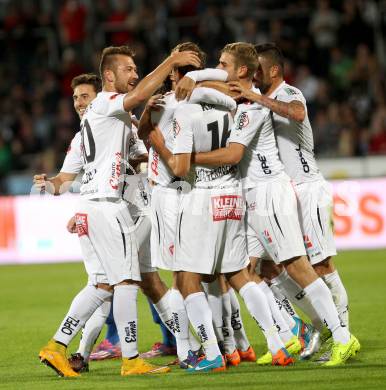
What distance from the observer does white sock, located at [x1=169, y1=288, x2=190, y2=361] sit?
25.1 ft

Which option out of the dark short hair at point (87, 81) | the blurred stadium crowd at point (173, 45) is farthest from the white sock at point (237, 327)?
the blurred stadium crowd at point (173, 45)

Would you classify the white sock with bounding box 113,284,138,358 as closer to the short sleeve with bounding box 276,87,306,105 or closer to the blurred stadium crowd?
the short sleeve with bounding box 276,87,306,105

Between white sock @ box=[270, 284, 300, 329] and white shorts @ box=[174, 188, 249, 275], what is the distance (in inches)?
39.1

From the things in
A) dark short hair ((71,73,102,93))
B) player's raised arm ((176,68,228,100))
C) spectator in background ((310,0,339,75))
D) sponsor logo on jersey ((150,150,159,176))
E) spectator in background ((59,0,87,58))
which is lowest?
sponsor logo on jersey ((150,150,159,176))

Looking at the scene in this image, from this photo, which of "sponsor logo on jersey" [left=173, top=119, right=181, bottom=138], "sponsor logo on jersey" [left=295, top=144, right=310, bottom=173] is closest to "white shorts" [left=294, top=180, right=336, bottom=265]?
"sponsor logo on jersey" [left=295, top=144, right=310, bottom=173]

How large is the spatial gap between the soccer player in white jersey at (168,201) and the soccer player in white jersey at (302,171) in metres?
0.64

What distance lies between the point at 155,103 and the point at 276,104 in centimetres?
90

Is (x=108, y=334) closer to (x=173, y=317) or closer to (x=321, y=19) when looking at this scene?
(x=173, y=317)

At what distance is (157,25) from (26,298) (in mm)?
9189

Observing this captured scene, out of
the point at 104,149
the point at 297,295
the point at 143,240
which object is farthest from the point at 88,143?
the point at 297,295

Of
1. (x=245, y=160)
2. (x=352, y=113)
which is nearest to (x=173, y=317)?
(x=245, y=160)

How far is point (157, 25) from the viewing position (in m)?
20.8

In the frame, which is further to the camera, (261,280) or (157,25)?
(157,25)

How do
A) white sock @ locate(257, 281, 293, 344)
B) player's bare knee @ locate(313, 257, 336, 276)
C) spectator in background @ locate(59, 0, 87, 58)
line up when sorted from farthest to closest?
spectator in background @ locate(59, 0, 87, 58), player's bare knee @ locate(313, 257, 336, 276), white sock @ locate(257, 281, 293, 344)
